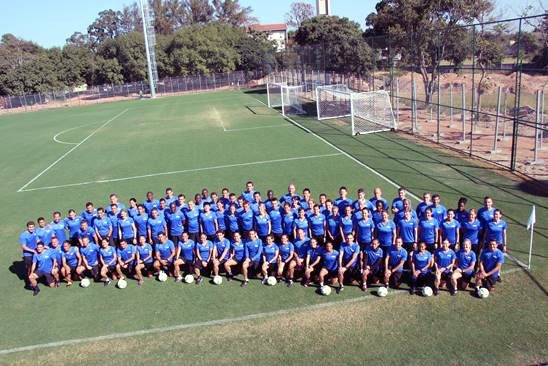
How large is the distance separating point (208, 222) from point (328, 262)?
10.0 ft

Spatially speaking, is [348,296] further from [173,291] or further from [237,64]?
[237,64]

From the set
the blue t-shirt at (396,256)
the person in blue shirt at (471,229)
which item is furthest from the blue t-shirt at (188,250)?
the person in blue shirt at (471,229)

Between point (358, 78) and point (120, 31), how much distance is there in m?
88.0

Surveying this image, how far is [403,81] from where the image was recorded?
1436 inches

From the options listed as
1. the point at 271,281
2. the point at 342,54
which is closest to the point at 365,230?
the point at 271,281

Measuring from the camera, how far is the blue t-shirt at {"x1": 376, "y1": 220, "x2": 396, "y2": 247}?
941 cm

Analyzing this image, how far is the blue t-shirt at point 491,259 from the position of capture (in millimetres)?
8414

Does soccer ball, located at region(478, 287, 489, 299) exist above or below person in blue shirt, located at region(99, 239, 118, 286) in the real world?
below

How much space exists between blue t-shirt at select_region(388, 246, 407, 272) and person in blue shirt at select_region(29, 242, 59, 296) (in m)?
7.05

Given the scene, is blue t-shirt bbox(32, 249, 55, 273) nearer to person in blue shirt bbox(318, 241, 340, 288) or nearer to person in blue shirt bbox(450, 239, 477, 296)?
person in blue shirt bbox(318, 241, 340, 288)

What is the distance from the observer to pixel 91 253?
1000cm

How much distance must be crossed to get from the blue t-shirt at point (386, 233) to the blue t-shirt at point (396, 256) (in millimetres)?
380

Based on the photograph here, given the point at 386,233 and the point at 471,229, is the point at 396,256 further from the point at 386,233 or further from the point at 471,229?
the point at 471,229

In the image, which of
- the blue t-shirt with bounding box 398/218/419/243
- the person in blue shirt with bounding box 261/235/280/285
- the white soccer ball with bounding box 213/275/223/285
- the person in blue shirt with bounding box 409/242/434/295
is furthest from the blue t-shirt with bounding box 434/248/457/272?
the white soccer ball with bounding box 213/275/223/285
